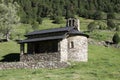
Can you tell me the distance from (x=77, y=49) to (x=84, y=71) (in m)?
14.1

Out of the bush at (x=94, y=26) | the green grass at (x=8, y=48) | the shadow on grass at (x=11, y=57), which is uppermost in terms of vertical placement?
the bush at (x=94, y=26)

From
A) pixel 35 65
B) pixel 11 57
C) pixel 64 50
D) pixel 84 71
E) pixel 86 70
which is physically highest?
pixel 64 50

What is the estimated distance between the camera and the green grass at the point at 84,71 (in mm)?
34531

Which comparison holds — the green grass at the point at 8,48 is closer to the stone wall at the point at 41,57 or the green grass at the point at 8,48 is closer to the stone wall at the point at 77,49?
the stone wall at the point at 41,57

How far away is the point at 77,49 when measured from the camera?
52875 mm

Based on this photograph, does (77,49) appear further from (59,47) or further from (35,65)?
(35,65)

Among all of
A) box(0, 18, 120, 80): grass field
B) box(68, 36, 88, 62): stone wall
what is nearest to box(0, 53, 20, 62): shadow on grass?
box(0, 18, 120, 80): grass field

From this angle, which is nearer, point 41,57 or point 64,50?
point 64,50

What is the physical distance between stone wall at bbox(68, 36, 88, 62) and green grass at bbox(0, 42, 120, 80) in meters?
2.58

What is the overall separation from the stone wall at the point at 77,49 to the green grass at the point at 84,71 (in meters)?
2.58

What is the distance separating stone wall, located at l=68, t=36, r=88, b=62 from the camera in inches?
2071

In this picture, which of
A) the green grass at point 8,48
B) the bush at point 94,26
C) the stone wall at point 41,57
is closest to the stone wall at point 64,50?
the stone wall at point 41,57

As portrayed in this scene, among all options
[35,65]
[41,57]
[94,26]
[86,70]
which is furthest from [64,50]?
[94,26]

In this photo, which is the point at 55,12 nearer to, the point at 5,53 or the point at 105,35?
the point at 105,35
